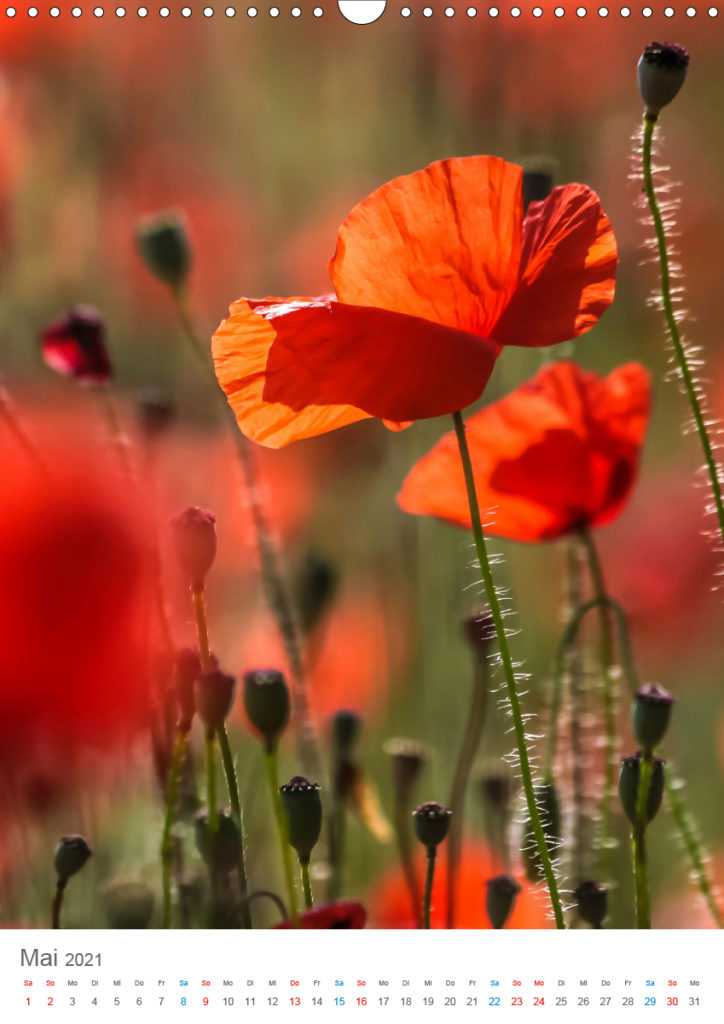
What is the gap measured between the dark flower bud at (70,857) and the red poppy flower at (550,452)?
0.21m

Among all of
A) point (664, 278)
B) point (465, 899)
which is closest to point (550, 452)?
point (664, 278)

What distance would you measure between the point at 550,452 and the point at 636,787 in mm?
166

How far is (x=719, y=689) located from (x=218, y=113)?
1.51ft

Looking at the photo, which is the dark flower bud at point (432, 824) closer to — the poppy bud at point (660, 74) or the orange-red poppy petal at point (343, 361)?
the orange-red poppy petal at point (343, 361)

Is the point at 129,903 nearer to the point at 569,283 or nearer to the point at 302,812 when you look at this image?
the point at 302,812

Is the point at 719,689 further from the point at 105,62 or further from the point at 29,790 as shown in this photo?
the point at 105,62

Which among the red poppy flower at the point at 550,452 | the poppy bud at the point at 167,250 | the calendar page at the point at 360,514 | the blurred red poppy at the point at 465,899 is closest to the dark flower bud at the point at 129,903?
the calendar page at the point at 360,514

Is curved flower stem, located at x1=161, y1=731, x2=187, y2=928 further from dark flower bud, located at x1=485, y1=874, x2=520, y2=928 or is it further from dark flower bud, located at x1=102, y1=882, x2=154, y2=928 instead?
dark flower bud, located at x1=485, y1=874, x2=520, y2=928

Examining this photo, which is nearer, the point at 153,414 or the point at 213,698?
the point at 213,698

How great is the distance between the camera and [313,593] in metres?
0.57

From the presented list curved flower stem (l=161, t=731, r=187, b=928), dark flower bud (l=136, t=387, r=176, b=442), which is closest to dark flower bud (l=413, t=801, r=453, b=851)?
curved flower stem (l=161, t=731, r=187, b=928)

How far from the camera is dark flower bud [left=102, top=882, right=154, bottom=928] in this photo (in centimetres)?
44

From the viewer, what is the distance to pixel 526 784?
0.38m
